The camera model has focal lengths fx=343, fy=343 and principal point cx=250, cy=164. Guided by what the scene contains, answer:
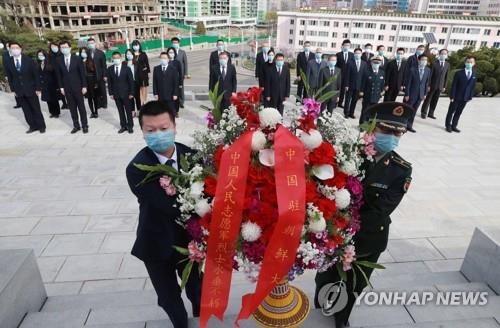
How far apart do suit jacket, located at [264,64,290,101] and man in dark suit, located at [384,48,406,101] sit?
2931 millimetres

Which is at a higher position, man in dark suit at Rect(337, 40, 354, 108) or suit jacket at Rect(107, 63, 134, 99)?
man in dark suit at Rect(337, 40, 354, 108)

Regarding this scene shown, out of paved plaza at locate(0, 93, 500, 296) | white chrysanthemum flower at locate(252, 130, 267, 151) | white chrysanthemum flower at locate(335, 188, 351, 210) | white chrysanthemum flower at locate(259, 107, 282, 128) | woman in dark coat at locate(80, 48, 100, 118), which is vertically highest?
white chrysanthemum flower at locate(259, 107, 282, 128)

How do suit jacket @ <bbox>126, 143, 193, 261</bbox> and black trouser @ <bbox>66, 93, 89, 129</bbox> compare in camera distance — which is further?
black trouser @ <bbox>66, 93, 89, 129</bbox>

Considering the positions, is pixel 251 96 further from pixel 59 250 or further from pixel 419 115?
pixel 419 115

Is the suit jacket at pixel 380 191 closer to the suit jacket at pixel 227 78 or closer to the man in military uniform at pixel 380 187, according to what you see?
the man in military uniform at pixel 380 187

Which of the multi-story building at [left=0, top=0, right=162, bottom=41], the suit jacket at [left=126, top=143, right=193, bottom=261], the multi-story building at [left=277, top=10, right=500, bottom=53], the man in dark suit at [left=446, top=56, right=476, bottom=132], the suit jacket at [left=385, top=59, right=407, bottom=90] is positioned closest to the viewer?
the suit jacket at [left=126, top=143, right=193, bottom=261]

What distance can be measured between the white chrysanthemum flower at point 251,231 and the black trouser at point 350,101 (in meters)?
7.98

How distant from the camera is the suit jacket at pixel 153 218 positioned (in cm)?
206

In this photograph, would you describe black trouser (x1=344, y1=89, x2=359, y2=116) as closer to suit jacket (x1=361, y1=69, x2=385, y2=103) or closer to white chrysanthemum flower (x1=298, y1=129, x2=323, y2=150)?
suit jacket (x1=361, y1=69, x2=385, y2=103)

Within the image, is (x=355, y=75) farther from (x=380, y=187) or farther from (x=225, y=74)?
(x=380, y=187)

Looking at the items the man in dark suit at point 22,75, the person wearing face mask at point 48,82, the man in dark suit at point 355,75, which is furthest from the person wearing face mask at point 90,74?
the man in dark suit at point 355,75

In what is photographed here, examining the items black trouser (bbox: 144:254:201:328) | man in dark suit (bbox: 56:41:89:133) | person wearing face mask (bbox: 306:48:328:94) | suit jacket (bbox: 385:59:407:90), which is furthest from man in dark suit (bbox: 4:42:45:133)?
suit jacket (bbox: 385:59:407:90)

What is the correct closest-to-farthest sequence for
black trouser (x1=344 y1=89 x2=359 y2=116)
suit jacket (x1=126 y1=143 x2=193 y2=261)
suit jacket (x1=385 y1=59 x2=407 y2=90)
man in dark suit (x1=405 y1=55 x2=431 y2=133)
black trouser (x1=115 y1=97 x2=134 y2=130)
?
suit jacket (x1=126 y1=143 x2=193 y2=261)
black trouser (x1=115 y1=97 x2=134 y2=130)
man in dark suit (x1=405 y1=55 x2=431 y2=133)
suit jacket (x1=385 y1=59 x2=407 y2=90)
black trouser (x1=344 y1=89 x2=359 y2=116)

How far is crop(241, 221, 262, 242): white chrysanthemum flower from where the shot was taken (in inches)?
62.4
